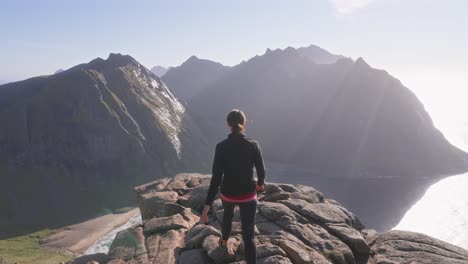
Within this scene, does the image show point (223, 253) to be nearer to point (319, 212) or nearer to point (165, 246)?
point (165, 246)

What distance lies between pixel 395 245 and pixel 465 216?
158 meters

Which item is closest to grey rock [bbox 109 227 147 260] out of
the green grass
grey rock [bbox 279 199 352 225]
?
grey rock [bbox 279 199 352 225]

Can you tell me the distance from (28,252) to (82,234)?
20.6m

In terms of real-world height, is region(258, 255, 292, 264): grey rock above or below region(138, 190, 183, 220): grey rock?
above

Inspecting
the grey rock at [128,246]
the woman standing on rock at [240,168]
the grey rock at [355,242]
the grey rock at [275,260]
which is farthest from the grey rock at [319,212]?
the woman standing on rock at [240,168]

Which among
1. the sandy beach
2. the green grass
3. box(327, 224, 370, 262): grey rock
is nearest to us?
box(327, 224, 370, 262): grey rock

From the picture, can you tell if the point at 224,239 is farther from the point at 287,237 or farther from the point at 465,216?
the point at 465,216

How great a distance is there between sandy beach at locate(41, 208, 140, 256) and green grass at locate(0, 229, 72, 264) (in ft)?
11.4

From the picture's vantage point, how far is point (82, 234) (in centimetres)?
13575

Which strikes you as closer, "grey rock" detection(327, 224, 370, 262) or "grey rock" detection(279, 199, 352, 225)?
"grey rock" detection(327, 224, 370, 262)

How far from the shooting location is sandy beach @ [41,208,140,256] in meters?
123

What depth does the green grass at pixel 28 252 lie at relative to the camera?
108m

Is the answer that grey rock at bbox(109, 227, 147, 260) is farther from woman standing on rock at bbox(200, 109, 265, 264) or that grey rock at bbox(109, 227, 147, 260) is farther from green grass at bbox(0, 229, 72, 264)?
green grass at bbox(0, 229, 72, 264)

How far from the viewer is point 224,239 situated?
52.7 ft
